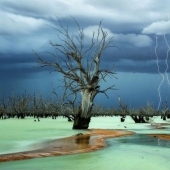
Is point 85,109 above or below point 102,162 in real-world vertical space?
above

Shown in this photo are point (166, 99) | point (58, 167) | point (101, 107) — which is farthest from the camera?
point (101, 107)

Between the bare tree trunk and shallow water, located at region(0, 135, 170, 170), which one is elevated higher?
the bare tree trunk

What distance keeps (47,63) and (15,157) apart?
38.7 ft

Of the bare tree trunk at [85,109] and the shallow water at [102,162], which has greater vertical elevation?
the bare tree trunk at [85,109]

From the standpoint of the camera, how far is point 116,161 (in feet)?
26.2

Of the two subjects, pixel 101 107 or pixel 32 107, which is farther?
pixel 101 107

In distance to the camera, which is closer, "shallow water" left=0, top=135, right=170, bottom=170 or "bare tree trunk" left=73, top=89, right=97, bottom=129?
"shallow water" left=0, top=135, right=170, bottom=170

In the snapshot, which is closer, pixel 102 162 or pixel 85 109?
pixel 102 162

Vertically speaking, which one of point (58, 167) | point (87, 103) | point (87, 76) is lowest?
point (58, 167)

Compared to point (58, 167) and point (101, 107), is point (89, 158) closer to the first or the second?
point (58, 167)

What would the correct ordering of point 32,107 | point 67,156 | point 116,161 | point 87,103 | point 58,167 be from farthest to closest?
point 32,107
point 87,103
point 67,156
point 116,161
point 58,167

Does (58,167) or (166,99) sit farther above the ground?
(166,99)

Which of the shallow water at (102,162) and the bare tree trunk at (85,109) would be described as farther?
the bare tree trunk at (85,109)

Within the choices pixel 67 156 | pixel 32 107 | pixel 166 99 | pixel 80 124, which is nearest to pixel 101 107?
pixel 32 107
